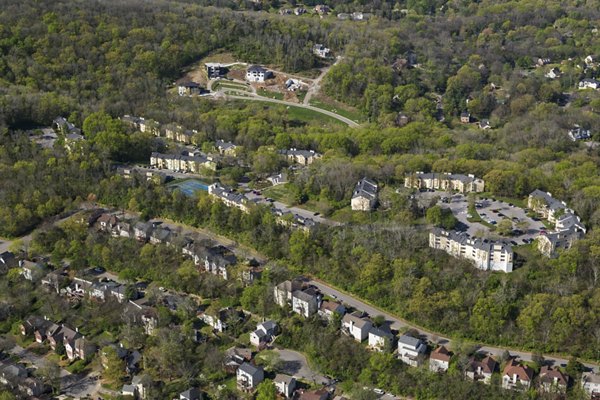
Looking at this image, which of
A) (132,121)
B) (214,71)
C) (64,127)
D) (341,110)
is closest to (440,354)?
(64,127)

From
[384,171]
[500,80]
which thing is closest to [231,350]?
[384,171]

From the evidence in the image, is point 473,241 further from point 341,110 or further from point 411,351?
point 341,110

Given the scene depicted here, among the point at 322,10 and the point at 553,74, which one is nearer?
the point at 553,74

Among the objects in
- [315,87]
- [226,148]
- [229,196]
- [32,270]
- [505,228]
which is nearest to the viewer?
[32,270]

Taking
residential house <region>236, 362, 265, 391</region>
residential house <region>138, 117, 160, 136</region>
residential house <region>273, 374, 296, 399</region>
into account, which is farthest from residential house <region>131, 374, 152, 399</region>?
residential house <region>138, 117, 160, 136</region>

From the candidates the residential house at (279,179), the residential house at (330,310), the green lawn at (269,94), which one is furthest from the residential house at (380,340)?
the green lawn at (269,94)

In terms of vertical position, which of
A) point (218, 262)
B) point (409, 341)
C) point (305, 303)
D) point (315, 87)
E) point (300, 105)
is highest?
point (315, 87)

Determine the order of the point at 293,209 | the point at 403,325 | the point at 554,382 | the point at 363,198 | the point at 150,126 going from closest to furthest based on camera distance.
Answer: the point at 554,382 → the point at 403,325 → the point at 363,198 → the point at 293,209 → the point at 150,126

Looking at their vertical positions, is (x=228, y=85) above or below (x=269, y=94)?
above
